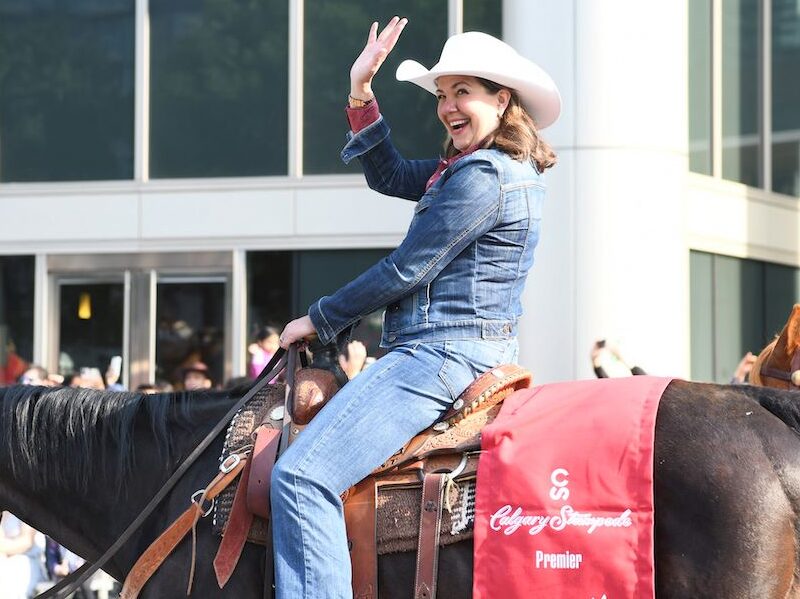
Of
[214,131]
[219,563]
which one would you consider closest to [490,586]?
[219,563]

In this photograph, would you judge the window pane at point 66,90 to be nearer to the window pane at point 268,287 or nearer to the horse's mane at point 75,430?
the window pane at point 268,287

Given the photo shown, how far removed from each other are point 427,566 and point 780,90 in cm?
1487

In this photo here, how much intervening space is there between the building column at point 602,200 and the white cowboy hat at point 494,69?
9236mm

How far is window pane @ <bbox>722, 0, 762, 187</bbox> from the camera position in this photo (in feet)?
54.2

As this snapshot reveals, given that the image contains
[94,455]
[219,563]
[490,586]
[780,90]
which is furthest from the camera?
[780,90]

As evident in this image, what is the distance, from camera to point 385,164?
193 inches

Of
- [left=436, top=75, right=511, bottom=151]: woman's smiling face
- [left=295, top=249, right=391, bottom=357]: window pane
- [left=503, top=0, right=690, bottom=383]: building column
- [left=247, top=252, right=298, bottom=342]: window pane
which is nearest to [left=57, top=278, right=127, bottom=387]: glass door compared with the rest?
[left=247, top=252, right=298, bottom=342]: window pane

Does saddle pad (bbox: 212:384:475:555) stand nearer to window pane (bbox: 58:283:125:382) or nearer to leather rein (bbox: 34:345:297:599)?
leather rein (bbox: 34:345:297:599)

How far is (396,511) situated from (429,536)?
0.15 metres

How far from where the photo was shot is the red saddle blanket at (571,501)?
12.5 feet

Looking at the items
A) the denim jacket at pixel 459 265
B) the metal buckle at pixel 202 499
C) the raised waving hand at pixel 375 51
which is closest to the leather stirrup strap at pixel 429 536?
the denim jacket at pixel 459 265

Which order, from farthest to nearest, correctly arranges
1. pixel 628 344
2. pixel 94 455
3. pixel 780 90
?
pixel 780 90
pixel 628 344
pixel 94 455

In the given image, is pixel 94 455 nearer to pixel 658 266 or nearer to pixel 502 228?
pixel 502 228

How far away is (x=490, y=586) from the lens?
3.91 meters
